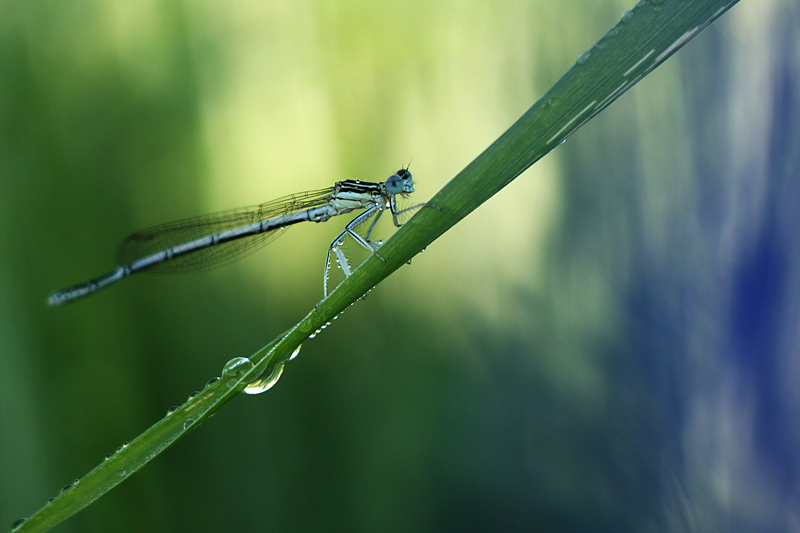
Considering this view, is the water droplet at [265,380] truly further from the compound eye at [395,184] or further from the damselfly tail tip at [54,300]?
the damselfly tail tip at [54,300]

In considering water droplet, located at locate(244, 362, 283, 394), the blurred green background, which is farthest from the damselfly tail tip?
water droplet, located at locate(244, 362, 283, 394)

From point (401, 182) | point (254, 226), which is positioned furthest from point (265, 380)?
point (254, 226)

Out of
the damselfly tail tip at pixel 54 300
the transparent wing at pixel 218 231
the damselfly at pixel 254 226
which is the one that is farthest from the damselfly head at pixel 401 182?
the damselfly tail tip at pixel 54 300

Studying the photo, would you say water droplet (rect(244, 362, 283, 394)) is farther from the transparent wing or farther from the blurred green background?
the transparent wing

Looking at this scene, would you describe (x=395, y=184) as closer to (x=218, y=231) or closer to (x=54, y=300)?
(x=218, y=231)

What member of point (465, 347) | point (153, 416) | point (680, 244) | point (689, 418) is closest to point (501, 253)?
point (465, 347)

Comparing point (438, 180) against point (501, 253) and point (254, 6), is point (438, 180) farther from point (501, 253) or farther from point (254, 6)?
point (254, 6)

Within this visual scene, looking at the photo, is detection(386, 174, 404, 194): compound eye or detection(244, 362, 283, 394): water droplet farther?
detection(386, 174, 404, 194): compound eye
